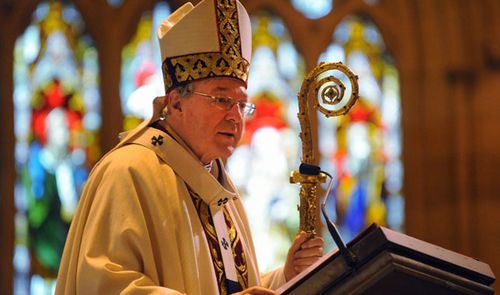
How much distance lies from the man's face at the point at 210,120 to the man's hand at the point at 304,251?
1.19ft

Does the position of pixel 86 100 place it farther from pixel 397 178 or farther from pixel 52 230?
pixel 397 178

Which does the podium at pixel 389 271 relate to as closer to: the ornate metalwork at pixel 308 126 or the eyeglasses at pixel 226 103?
the ornate metalwork at pixel 308 126

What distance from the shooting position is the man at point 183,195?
4.03 meters

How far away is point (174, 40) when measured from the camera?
177 inches

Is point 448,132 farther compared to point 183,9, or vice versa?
point 448,132

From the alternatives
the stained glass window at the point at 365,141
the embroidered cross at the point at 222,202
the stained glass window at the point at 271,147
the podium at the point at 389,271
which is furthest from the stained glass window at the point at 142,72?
the podium at the point at 389,271

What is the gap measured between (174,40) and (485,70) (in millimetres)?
3895

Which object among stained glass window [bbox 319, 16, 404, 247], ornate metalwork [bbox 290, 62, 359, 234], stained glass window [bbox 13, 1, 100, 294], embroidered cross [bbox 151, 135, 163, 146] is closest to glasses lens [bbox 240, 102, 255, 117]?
ornate metalwork [bbox 290, 62, 359, 234]

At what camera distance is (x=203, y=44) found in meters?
4.48

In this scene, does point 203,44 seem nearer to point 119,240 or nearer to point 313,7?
point 119,240

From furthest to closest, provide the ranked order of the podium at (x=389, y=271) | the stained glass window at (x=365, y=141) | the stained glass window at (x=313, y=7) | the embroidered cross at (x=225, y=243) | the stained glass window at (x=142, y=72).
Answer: the stained glass window at (x=313, y=7) < the stained glass window at (x=365, y=141) < the stained glass window at (x=142, y=72) < the embroidered cross at (x=225, y=243) < the podium at (x=389, y=271)

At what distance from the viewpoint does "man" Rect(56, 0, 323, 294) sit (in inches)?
159

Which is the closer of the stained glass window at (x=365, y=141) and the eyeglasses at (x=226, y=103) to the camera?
the eyeglasses at (x=226, y=103)

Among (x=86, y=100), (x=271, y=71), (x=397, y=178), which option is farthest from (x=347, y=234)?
(x=86, y=100)
